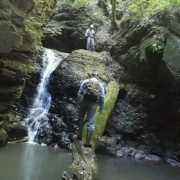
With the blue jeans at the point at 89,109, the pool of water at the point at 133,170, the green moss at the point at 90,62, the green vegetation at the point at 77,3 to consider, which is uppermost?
the green vegetation at the point at 77,3

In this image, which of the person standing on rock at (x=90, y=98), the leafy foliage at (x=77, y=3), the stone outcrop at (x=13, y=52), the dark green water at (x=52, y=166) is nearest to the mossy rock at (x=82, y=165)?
the person standing on rock at (x=90, y=98)

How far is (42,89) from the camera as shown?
1195cm

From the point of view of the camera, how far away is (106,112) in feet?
30.2

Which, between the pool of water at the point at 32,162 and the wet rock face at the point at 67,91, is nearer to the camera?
the pool of water at the point at 32,162

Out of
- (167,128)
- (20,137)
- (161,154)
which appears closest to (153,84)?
(167,128)

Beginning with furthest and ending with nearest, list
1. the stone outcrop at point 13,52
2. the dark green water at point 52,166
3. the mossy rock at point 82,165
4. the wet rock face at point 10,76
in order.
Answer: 1. the wet rock face at point 10,76
2. the stone outcrop at point 13,52
3. the dark green water at point 52,166
4. the mossy rock at point 82,165

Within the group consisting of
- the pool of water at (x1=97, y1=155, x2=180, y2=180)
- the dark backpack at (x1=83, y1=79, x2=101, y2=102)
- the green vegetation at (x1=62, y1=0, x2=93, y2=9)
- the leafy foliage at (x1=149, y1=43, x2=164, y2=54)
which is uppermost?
the green vegetation at (x1=62, y1=0, x2=93, y2=9)

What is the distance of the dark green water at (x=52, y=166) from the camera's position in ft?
19.4

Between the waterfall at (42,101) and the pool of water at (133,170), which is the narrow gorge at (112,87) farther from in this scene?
the pool of water at (133,170)

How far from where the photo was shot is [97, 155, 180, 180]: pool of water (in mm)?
6727

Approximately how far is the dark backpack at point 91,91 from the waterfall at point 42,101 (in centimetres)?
499

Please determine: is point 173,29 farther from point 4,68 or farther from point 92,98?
point 4,68

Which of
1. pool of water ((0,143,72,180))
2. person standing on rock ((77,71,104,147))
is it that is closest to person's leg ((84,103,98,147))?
person standing on rock ((77,71,104,147))

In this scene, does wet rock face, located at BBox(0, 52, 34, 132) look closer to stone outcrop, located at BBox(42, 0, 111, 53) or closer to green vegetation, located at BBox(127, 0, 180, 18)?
green vegetation, located at BBox(127, 0, 180, 18)
